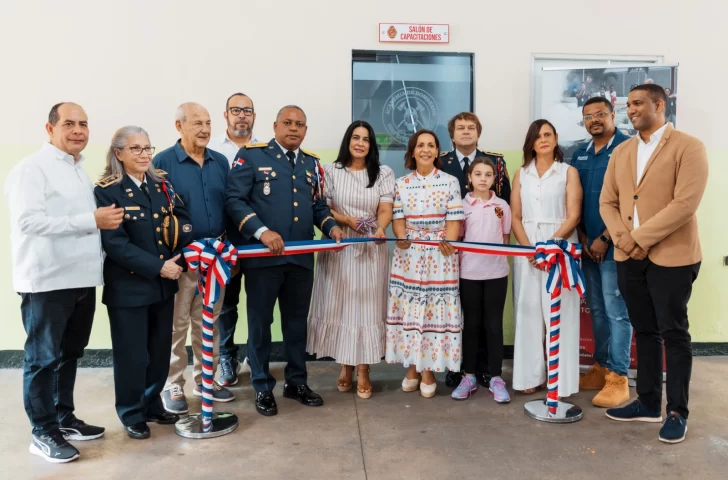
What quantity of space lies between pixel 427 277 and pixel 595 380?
137 centimetres

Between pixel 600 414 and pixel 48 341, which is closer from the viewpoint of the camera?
pixel 48 341

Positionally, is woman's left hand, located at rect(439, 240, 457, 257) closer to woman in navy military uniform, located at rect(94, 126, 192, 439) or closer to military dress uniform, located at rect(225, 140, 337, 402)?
military dress uniform, located at rect(225, 140, 337, 402)

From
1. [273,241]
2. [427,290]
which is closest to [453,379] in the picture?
[427,290]

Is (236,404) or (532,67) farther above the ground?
(532,67)

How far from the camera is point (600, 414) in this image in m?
3.38

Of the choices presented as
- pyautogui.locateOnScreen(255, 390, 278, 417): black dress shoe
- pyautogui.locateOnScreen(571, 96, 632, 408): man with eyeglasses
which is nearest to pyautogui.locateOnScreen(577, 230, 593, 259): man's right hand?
pyautogui.locateOnScreen(571, 96, 632, 408): man with eyeglasses

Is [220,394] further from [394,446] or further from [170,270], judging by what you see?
[394,446]

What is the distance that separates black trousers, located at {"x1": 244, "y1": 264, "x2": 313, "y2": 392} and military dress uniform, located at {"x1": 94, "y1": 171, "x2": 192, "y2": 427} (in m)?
0.48

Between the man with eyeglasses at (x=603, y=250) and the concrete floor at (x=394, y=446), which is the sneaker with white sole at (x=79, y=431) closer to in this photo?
the concrete floor at (x=394, y=446)

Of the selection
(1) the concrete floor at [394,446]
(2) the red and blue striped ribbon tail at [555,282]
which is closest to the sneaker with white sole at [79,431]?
(1) the concrete floor at [394,446]

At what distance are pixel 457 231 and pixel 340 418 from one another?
4.34 feet

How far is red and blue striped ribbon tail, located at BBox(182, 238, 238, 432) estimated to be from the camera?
303 cm

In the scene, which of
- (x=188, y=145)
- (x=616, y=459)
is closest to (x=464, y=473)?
(x=616, y=459)

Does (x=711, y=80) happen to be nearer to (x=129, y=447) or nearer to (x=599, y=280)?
(x=599, y=280)
